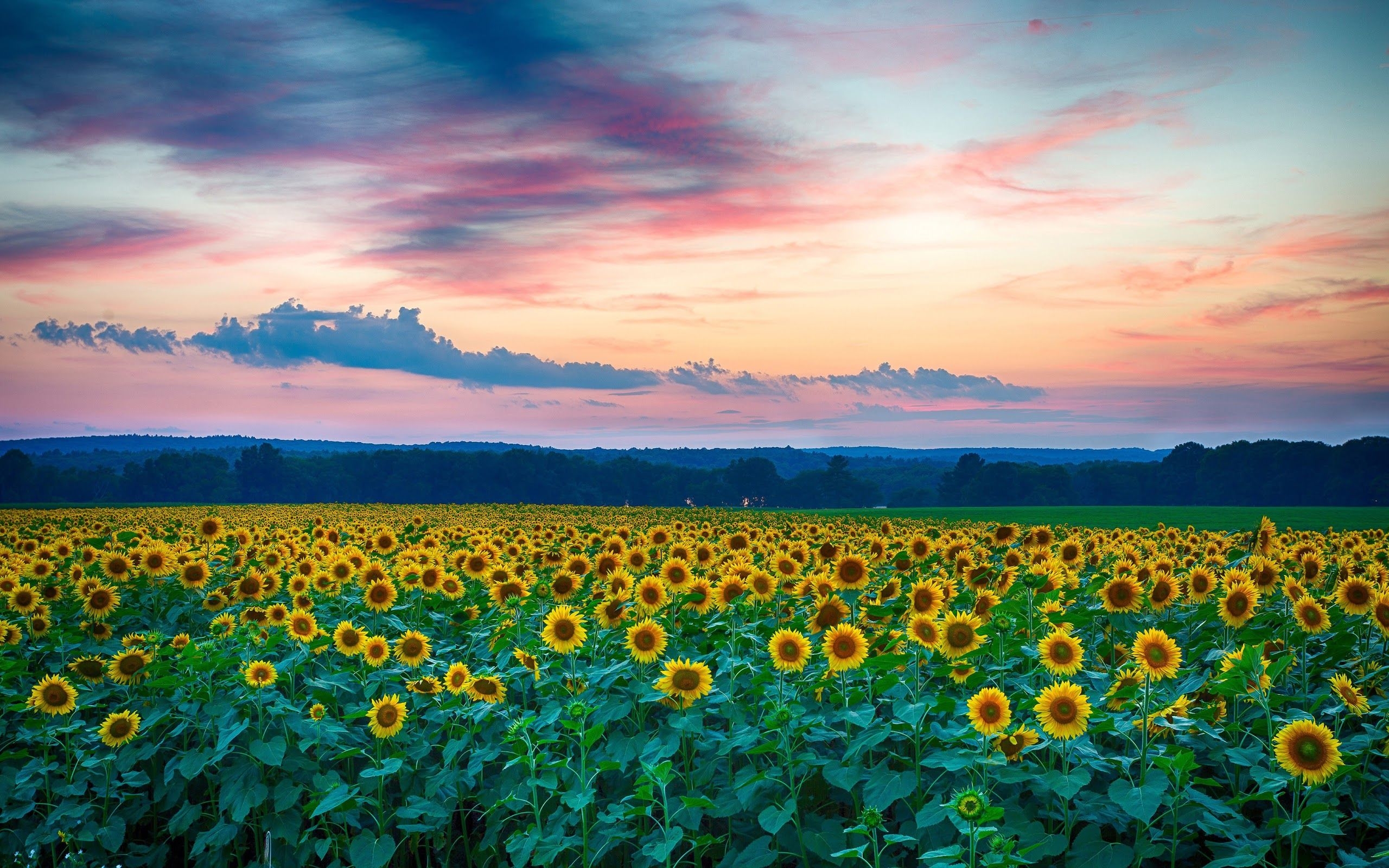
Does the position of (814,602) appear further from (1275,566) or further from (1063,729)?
(1275,566)

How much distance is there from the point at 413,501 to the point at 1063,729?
128 meters

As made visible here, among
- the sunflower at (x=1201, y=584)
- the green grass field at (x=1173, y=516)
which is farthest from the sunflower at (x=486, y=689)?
the green grass field at (x=1173, y=516)

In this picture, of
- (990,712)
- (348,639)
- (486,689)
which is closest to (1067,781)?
(990,712)

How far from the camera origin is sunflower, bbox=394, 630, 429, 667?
25.2 ft

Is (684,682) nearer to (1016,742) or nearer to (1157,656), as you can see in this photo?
(1016,742)

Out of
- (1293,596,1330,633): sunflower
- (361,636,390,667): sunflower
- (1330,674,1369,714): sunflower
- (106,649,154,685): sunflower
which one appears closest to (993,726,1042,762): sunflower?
(1330,674,1369,714): sunflower

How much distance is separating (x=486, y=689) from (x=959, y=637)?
375 cm

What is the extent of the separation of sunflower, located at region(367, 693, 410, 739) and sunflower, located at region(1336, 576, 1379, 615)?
8257mm

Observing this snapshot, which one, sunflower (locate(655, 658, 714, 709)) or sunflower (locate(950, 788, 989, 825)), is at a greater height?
sunflower (locate(655, 658, 714, 709))

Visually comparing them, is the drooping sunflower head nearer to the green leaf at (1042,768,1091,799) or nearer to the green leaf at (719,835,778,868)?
the green leaf at (719,835,778,868)

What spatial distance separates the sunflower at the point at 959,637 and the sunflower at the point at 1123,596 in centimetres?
175

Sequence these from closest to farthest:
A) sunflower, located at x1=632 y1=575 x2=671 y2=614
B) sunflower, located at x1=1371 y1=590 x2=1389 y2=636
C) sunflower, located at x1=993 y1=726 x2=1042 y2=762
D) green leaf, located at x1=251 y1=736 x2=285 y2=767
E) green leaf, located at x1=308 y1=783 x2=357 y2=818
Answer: sunflower, located at x1=993 y1=726 x2=1042 y2=762 → green leaf, located at x1=308 y1=783 x2=357 y2=818 → sunflower, located at x1=1371 y1=590 x2=1389 y2=636 → green leaf, located at x1=251 y1=736 x2=285 y2=767 → sunflower, located at x1=632 y1=575 x2=671 y2=614

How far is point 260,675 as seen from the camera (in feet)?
23.8

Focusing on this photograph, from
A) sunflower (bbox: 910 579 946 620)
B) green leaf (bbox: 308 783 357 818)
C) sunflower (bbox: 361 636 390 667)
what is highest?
sunflower (bbox: 910 579 946 620)
